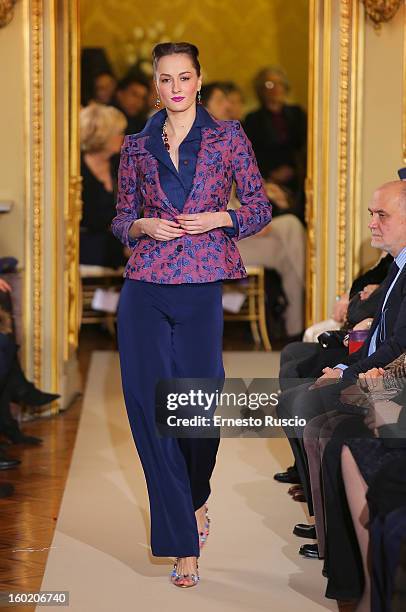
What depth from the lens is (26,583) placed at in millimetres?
4191

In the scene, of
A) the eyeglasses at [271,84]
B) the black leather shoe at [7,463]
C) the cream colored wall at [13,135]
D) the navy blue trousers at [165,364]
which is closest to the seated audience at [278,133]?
the eyeglasses at [271,84]

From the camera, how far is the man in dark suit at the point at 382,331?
4.27 m

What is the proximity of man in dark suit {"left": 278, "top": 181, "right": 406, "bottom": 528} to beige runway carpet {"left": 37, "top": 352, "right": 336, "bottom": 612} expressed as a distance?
373 millimetres

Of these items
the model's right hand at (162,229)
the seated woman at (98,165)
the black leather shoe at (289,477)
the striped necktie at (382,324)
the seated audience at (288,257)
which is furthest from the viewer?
the seated woman at (98,165)

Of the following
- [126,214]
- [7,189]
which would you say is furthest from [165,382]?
[7,189]

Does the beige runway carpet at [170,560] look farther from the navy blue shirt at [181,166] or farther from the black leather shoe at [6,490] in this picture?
the navy blue shirt at [181,166]

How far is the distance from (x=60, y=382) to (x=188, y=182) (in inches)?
138

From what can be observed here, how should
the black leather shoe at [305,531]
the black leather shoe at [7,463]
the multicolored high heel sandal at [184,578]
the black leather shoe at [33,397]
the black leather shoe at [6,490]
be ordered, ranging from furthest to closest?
the black leather shoe at [33,397], the black leather shoe at [7,463], the black leather shoe at [6,490], the black leather shoe at [305,531], the multicolored high heel sandal at [184,578]

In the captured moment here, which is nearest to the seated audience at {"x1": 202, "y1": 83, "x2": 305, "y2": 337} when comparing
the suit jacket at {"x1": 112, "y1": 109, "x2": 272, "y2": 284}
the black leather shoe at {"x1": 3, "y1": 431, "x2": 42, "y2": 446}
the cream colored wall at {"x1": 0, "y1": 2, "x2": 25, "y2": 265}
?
the cream colored wall at {"x1": 0, "y1": 2, "x2": 25, "y2": 265}

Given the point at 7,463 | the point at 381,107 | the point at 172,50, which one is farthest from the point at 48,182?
the point at 172,50

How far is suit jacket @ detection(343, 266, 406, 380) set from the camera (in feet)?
13.9

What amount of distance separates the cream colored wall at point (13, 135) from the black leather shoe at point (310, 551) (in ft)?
10.5

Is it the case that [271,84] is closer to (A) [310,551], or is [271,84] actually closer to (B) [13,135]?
(B) [13,135]

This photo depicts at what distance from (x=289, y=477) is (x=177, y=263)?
1.97 meters
